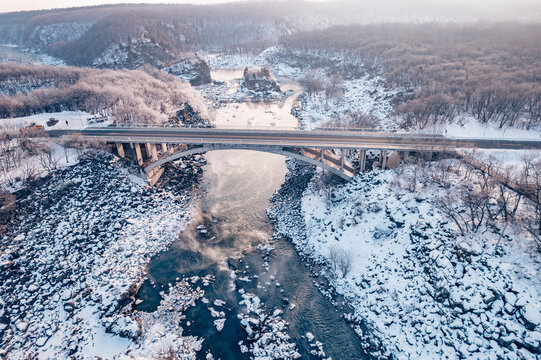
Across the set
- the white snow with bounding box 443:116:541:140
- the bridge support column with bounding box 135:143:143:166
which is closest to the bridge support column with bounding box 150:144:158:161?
the bridge support column with bounding box 135:143:143:166

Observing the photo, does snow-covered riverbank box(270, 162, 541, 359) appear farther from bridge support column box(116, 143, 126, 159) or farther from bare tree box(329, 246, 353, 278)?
bridge support column box(116, 143, 126, 159)

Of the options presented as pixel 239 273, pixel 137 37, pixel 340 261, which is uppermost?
pixel 137 37

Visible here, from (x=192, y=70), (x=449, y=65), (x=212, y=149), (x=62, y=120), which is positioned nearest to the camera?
(x=212, y=149)

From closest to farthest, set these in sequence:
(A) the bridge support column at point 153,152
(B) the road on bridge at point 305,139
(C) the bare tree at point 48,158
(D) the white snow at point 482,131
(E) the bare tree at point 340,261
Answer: (E) the bare tree at point 340,261 → (B) the road on bridge at point 305,139 → (C) the bare tree at point 48,158 → (D) the white snow at point 482,131 → (A) the bridge support column at point 153,152

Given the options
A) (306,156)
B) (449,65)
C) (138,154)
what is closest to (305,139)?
(306,156)

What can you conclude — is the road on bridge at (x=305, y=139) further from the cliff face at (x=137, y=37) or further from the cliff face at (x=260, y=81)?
the cliff face at (x=137, y=37)

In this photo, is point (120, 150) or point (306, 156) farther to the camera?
point (120, 150)

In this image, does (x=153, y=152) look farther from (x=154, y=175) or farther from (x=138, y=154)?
(x=154, y=175)

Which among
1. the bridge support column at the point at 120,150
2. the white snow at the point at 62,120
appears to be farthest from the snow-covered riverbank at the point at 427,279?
the white snow at the point at 62,120
